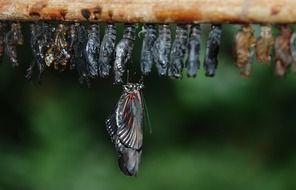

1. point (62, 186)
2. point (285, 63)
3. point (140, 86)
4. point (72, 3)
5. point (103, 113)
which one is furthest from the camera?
point (103, 113)

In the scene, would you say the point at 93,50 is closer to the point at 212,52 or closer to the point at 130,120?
the point at 130,120

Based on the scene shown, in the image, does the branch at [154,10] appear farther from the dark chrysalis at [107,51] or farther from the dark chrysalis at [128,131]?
the dark chrysalis at [128,131]

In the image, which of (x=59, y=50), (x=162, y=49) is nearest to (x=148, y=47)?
(x=162, y=49)

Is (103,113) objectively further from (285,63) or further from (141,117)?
(285,63)

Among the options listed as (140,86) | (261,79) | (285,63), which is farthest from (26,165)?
(285,63)

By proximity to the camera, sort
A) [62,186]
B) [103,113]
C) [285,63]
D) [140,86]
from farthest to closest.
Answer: [103,113] < [62,186] < [140,86] < [285,63]

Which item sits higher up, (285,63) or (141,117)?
(285,63)
